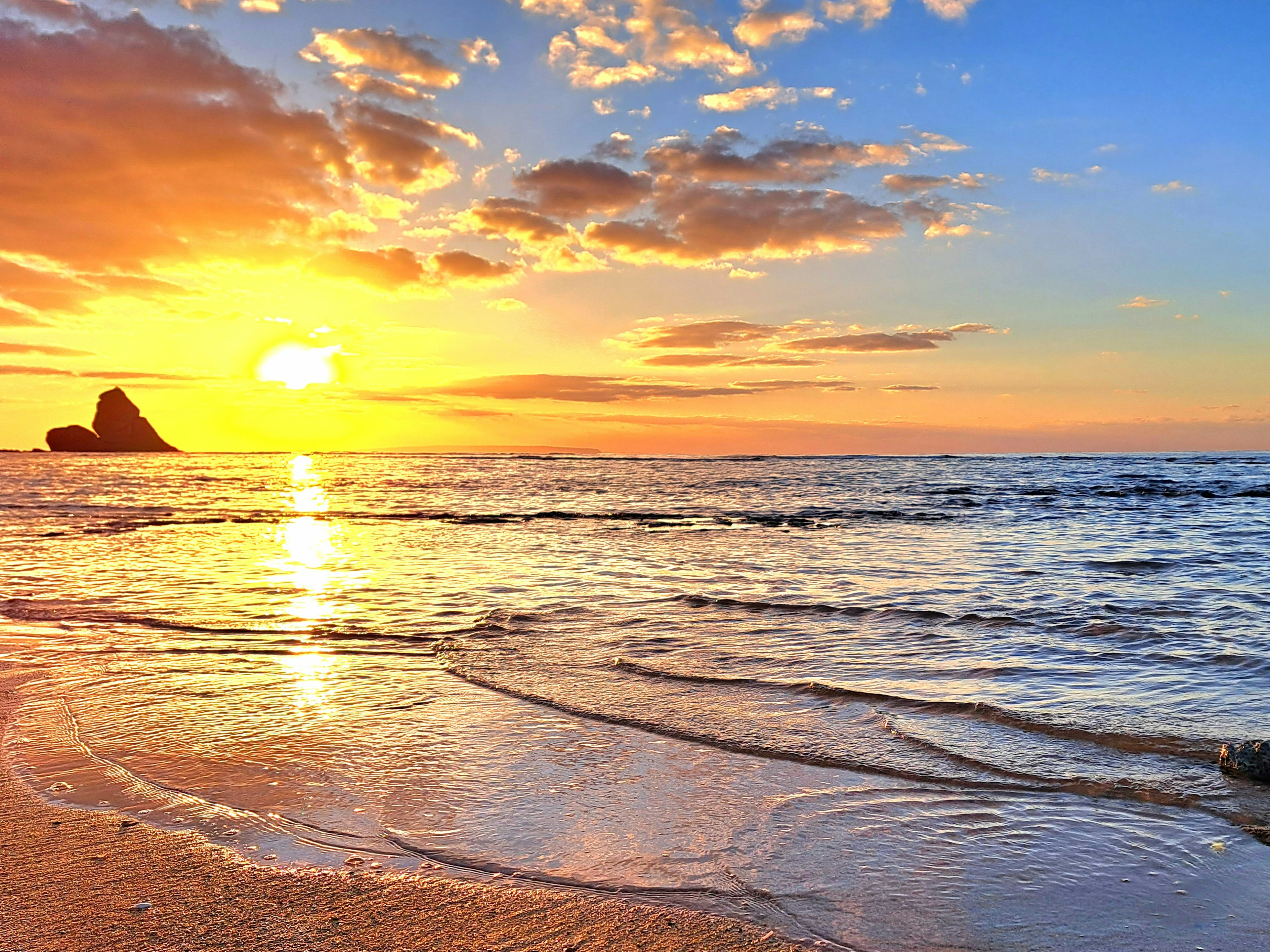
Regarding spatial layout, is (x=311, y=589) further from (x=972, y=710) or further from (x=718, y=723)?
(x=972, y=710)

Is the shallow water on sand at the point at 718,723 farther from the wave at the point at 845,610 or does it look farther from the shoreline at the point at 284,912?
the shoreline at the point at 284,912

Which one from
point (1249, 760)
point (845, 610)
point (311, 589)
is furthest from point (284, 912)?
point (311, 589)

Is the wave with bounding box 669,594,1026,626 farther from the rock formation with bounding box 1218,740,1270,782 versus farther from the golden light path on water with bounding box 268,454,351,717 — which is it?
the golden light path on water with bounding box 268,454,351,717

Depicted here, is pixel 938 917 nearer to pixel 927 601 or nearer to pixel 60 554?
pixel 927 601

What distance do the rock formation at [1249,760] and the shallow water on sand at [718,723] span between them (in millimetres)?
85

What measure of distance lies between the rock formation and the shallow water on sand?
85 millimetres

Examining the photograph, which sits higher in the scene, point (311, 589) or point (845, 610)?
point (845, 610)

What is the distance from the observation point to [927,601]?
1241 centimetres

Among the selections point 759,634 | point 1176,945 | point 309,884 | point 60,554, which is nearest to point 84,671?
point 309,884

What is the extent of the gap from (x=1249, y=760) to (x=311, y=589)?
1259 centimetres

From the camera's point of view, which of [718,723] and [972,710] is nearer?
[718,723]

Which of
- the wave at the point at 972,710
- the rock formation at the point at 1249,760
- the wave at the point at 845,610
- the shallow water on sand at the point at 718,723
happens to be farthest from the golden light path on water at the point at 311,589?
the rock formation at the point at 1249,760

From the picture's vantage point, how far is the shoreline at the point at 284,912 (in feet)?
10.9

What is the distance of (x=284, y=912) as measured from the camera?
140 inches
